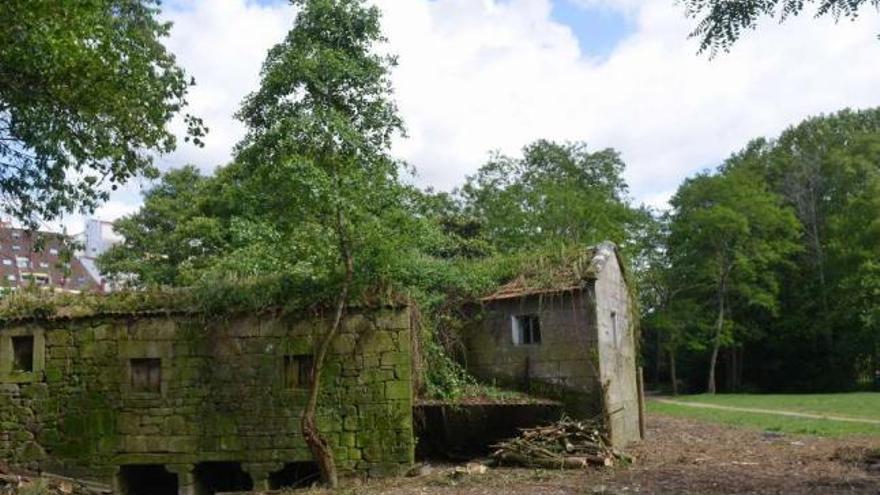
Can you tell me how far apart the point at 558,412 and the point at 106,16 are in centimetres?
1067

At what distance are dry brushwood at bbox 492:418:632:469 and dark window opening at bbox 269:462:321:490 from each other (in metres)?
3.27

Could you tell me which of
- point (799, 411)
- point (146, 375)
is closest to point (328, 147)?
point (146, 375)

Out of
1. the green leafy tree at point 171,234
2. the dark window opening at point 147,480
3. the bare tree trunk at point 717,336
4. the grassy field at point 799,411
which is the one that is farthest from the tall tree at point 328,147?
the bare tree trunk at point 717,336

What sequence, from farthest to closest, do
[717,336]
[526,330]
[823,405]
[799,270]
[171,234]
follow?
[799,270] < [717,336] < [171,234] < [823,405] < [526,330]

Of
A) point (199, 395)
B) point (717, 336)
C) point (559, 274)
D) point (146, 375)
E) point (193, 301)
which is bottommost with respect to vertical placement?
point (199, 395)

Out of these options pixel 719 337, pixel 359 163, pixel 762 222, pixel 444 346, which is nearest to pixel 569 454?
pixel 444 346

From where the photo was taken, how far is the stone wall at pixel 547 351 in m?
15.8

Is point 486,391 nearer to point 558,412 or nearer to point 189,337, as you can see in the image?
point 558,412

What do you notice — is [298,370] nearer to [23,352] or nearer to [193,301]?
[193,301]

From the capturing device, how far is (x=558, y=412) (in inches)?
624

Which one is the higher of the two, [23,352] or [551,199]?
[551,199]

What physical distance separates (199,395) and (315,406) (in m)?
2.20

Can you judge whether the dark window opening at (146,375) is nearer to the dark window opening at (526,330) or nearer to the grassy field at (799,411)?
the dark window opening at (526,330)

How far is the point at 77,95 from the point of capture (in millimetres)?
10117
